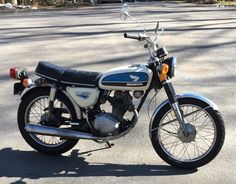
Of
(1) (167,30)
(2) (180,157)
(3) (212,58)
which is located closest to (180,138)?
(2) (180,157)

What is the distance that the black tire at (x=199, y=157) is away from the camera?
4.49m

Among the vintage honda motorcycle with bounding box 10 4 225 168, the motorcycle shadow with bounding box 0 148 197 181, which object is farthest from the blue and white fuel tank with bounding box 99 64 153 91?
the motorcycle shadow with bounding box 0 148 197 181

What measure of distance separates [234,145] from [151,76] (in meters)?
1.32

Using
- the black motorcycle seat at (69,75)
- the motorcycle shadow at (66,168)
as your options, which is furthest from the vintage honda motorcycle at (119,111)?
the motorcycle shadow at (66,168)

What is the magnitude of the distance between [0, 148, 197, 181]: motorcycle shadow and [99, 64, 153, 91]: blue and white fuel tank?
77cm

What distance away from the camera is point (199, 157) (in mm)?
4590

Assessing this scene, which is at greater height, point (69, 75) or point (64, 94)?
point (69, 75)

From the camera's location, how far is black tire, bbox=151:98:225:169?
4.49m

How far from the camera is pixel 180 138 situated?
4.63 m

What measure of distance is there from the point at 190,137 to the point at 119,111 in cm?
72

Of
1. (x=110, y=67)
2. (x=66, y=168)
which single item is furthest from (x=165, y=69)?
(x=110, y=67)

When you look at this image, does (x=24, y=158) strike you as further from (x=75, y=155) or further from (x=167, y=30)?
(x=167, y=30)

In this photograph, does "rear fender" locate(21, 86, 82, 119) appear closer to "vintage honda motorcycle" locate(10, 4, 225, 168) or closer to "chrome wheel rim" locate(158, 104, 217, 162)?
"vintage honda motorcycle" locate(10, 4, 225, 168)

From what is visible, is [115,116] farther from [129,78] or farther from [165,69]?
[165,69]
